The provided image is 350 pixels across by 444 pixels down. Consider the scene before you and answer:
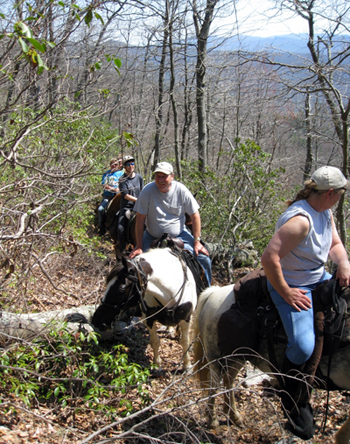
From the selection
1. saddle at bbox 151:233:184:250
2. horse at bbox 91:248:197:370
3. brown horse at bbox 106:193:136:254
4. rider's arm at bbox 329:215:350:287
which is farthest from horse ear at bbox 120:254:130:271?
brown horse at bbox 106:193:136:254

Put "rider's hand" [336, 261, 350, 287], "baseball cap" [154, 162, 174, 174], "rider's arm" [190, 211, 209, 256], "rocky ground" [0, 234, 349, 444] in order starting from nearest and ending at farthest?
1. "rocky ground" [0, 234, 349, 444]
2. "rider's hand" [336, 261, 350, 287]
3. "baseball cap" [154, 162, 174, 174]
4. "rider's arm" [190, 211, 209, 256]

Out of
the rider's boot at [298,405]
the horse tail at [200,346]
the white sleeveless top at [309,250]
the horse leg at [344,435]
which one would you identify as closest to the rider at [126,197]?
the horse tail at [200,346]

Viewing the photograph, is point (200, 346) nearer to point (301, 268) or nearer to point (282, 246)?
point (301, 268)

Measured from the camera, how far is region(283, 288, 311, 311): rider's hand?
10.5ft

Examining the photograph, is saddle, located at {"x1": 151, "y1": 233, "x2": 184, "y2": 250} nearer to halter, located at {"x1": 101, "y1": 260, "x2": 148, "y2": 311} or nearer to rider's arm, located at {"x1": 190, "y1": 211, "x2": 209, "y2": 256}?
rider's arm, located at {"x1": 190, "y1": 211, "x2": 209, "y2": 256}

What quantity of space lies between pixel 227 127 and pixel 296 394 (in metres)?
20.7

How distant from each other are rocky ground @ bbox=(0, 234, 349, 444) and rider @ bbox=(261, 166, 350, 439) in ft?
1.23

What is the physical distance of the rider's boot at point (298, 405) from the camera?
10.7 feet

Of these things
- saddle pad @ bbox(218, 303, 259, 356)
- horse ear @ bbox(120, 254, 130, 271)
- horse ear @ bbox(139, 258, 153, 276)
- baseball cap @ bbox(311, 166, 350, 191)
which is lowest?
saddle pad @ bbox(218, 303, 259, 356)

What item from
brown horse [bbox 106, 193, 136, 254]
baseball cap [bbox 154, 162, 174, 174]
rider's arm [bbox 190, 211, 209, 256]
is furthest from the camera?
brown horse [bbox 106, 193, 136, 254]

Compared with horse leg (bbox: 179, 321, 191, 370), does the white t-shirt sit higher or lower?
higher

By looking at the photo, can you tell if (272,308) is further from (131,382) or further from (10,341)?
(10,341)

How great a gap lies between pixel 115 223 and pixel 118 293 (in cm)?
493

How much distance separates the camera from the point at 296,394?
330 centimetres
